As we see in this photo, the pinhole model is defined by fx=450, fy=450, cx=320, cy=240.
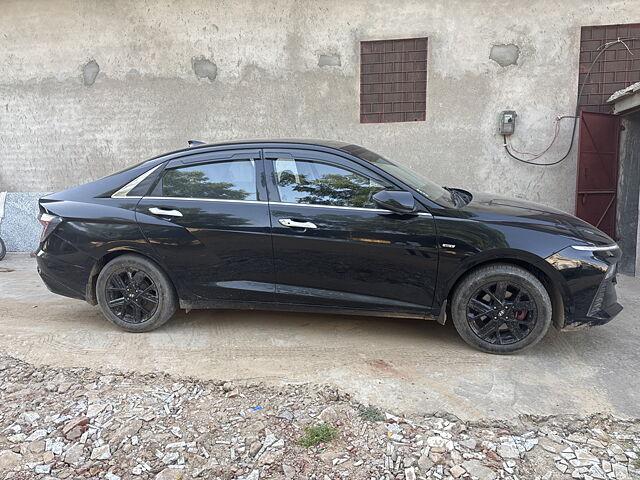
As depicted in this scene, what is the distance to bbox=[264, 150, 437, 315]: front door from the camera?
3404 millimetres

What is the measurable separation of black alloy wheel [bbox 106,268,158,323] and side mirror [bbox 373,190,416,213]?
206cm

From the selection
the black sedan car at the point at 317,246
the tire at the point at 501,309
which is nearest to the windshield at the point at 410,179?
the black sedan car at the point at 317,246

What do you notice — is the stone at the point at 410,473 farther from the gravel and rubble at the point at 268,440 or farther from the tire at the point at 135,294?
the tire at the point at 135,294

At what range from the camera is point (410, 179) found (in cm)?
379

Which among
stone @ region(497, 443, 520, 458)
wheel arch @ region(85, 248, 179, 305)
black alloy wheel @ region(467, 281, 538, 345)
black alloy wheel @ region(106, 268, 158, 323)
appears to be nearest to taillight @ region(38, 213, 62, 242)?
wheel arch @ region(85, 248, 179, 305)

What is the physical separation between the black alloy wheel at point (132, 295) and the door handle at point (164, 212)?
1.76ft

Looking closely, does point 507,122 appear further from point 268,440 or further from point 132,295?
point 268,440

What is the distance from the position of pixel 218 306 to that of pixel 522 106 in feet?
18.0

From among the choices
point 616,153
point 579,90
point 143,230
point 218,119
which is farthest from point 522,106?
point 143,230

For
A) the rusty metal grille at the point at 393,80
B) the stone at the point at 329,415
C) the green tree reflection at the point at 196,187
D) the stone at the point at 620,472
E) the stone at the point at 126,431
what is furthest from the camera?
the rusty metal grille at the point at 393,80

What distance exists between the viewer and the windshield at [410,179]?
3.57 m

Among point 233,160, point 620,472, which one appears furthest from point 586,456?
point 233,160

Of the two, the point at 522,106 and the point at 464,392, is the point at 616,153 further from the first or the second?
the point at 464,392

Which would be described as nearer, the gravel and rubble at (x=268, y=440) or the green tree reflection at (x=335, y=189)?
the gravel and rubble at (x=268, y=440)
